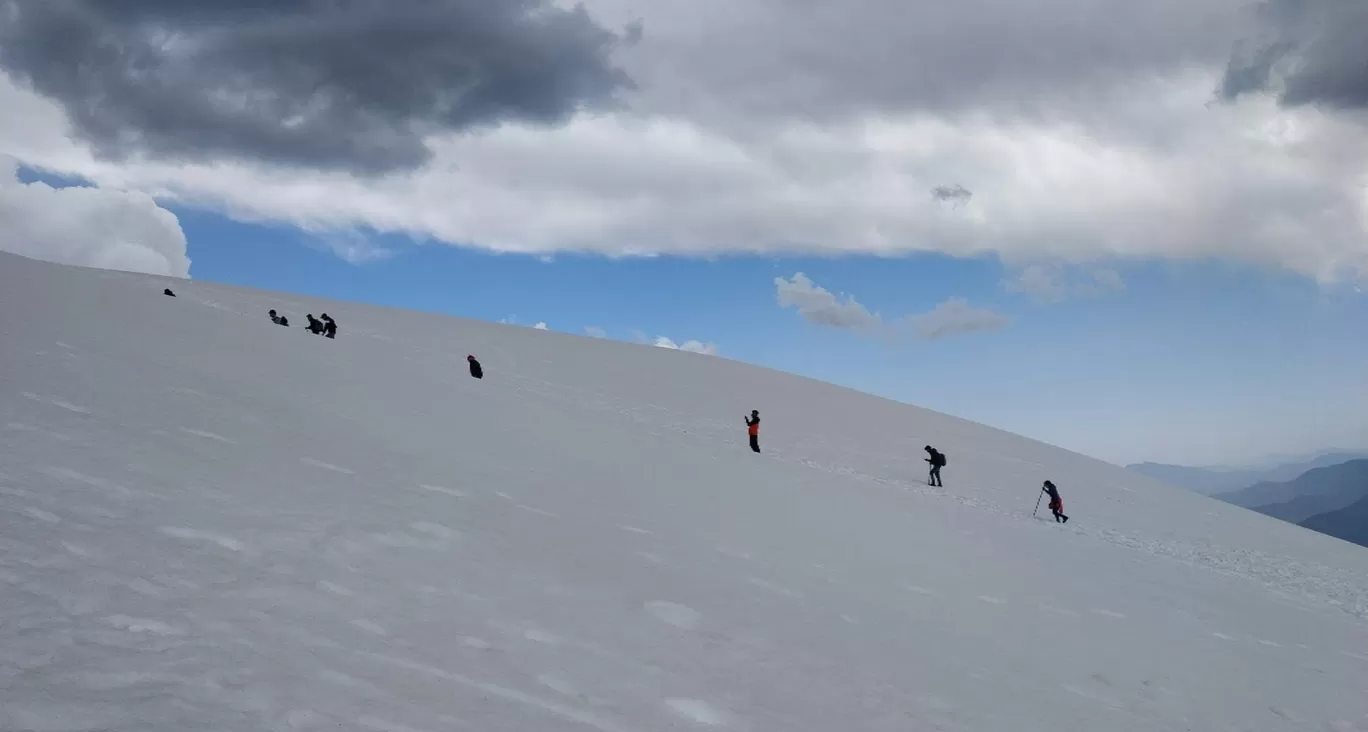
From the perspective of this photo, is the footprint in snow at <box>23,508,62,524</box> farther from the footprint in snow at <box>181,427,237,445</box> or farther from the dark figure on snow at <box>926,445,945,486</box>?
the dark figure on snow at <box>926,445,945,486</box>

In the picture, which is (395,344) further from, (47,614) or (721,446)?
(47,614)

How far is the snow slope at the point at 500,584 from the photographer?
15.3 feet

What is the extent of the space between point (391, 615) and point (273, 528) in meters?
1.75

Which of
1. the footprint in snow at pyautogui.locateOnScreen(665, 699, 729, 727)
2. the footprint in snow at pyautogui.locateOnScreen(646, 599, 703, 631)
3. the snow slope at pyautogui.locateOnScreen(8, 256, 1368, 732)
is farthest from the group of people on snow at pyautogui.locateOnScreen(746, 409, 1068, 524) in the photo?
the footprint in snow at pyautogui.locateOnScreen(665, 699, 729, 727)

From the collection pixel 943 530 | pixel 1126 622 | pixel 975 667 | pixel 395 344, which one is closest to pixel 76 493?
pixel 975 667

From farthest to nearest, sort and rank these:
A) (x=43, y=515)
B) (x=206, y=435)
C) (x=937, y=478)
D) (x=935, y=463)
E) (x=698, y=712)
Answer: (x=937, y=478) → (x=935, y=463) → (x=206, y=435) → (x=43, y=515) → (x=698, y=712)

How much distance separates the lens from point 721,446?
71.0 feet

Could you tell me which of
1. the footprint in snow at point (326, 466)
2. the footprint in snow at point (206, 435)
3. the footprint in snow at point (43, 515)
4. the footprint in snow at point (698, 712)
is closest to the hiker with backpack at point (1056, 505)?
the footprint in snow at point (698, 712)

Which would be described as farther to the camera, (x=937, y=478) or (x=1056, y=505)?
(x=937, y=478)

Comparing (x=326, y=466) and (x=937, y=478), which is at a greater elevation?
(x=937, y=478)

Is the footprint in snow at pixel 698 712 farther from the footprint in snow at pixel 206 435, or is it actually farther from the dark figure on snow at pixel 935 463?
the dark figure on snow at pixel 935 463

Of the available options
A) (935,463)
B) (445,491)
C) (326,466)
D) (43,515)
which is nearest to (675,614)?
(445,491)

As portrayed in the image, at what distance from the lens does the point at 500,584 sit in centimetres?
691

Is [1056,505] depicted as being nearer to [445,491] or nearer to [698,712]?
[445,491]
